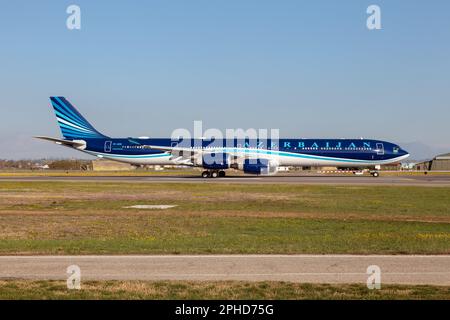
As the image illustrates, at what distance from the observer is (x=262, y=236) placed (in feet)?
63.5

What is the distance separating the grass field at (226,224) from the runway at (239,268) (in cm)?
112

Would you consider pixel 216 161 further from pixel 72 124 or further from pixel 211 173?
pixel 72 124

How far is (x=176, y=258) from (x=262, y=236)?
527 centimetres

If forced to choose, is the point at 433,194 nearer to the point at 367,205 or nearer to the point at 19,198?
the point at 367,205

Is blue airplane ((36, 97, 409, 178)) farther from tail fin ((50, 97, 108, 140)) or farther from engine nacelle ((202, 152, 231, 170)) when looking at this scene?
tail fin ((50, 97, 108, 140))

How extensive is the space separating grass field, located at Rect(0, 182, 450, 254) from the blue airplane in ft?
81.0

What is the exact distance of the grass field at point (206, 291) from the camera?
400 inches

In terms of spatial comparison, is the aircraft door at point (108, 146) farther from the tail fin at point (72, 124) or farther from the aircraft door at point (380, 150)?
the aircraft door at point (380, 150)

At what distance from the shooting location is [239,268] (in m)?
13.3

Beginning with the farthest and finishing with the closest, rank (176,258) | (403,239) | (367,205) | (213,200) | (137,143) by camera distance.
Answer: (137,143) < (213,200) < (367,205) < (403,239) < (176,258)

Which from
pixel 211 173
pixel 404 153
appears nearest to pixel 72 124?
pixel 211 173
